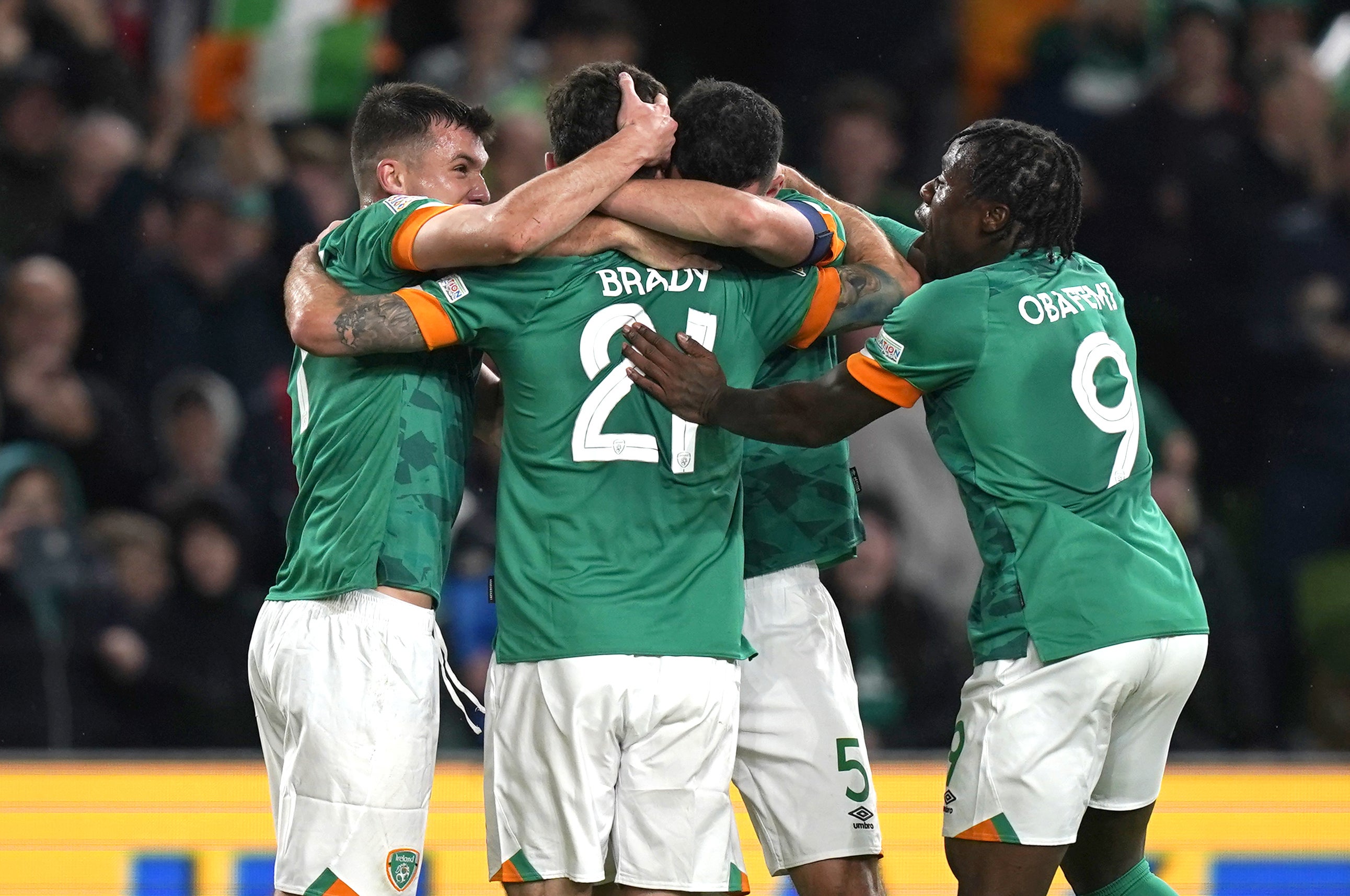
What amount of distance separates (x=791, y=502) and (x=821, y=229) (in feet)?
2.49

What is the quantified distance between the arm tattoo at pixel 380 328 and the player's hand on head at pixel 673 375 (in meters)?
0.49

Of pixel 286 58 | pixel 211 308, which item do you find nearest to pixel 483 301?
pixel 211 308

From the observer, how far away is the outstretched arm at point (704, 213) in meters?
3.67

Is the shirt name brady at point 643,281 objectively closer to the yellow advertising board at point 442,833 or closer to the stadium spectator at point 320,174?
the yellow advertising board at point 442,833

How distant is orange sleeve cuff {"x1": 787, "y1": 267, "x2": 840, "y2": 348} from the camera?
13.0 ft

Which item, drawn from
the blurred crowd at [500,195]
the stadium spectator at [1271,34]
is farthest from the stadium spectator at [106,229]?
the stadium spectator at [1271,34]

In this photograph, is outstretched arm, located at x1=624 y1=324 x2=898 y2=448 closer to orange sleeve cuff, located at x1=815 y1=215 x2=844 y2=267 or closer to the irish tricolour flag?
orange sleeve cuff, located at x1=815 y1=215 x2=844 y2=267

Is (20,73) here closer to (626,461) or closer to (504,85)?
(504,85)

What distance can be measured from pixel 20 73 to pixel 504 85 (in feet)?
8.88

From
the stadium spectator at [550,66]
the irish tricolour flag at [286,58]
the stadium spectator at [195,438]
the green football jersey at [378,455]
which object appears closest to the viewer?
the green football jersey at [378,455]

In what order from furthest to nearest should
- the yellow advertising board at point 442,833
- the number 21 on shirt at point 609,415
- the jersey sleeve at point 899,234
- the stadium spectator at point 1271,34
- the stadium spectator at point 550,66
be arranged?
1. the stadium spectator at point 1271,34
2. the stadium spectator at point 550,66
3. the yellow advertising board at point 442,833
4. the jersey sleeve at point 899,234
5. the number 21 on shirt at point 609,415

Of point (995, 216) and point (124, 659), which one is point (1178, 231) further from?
point (124, 659)

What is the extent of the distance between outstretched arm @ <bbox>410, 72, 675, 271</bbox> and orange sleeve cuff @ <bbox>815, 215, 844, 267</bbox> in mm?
480

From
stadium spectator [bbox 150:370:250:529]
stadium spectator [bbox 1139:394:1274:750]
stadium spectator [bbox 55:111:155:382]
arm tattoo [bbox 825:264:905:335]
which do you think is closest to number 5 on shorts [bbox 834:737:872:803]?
arm tattoo [bbox 825:264:905:335]
